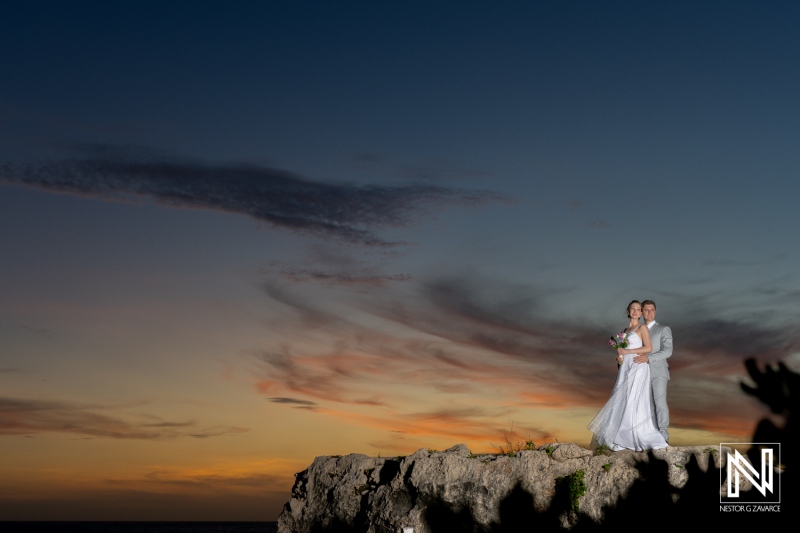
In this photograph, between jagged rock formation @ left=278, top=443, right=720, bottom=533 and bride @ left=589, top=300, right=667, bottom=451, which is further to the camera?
bride @ left=589, top=300, right=667, bottom=451

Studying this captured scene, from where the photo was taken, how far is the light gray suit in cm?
1803

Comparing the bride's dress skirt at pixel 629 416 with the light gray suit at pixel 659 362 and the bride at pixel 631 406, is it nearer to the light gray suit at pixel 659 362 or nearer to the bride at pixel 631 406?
the bride at pixel 631 406

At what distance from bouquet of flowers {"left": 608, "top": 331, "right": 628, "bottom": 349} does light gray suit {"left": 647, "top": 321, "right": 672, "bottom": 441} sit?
21.8 inches

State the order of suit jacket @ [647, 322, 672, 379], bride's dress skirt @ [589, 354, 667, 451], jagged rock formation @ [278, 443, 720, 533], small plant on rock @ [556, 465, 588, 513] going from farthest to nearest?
suit jacket @ [647, 322, 672, 379] → bride's dress skirt @ [589, 354, 667, 451] → small plant on rock @ [556, 465, 588, 513] → jagged rock formation @ [278, 443, 720, 533]

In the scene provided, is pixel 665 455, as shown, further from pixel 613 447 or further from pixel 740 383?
pixel 740 383

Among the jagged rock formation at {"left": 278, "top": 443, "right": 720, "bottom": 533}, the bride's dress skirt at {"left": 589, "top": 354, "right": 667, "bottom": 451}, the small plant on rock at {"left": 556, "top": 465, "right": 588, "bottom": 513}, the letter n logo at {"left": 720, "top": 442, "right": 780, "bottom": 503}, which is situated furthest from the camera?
the bride's dress skirt at {"left": 589, "top": 354, "right": 667, "bottom": 451}

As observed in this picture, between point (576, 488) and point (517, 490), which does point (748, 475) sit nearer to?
point (576, 488)

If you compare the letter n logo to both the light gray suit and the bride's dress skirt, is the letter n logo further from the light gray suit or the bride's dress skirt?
the light gray suit

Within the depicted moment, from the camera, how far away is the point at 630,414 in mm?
18031

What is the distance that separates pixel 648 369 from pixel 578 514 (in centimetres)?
365

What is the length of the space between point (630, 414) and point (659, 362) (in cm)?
132

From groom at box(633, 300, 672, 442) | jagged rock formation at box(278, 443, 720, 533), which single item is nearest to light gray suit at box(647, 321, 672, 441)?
groom at box(633, 300, 672, 442)

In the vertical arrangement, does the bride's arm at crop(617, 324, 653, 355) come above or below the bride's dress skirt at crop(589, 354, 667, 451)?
above

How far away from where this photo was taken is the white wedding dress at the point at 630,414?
17.7 metres
